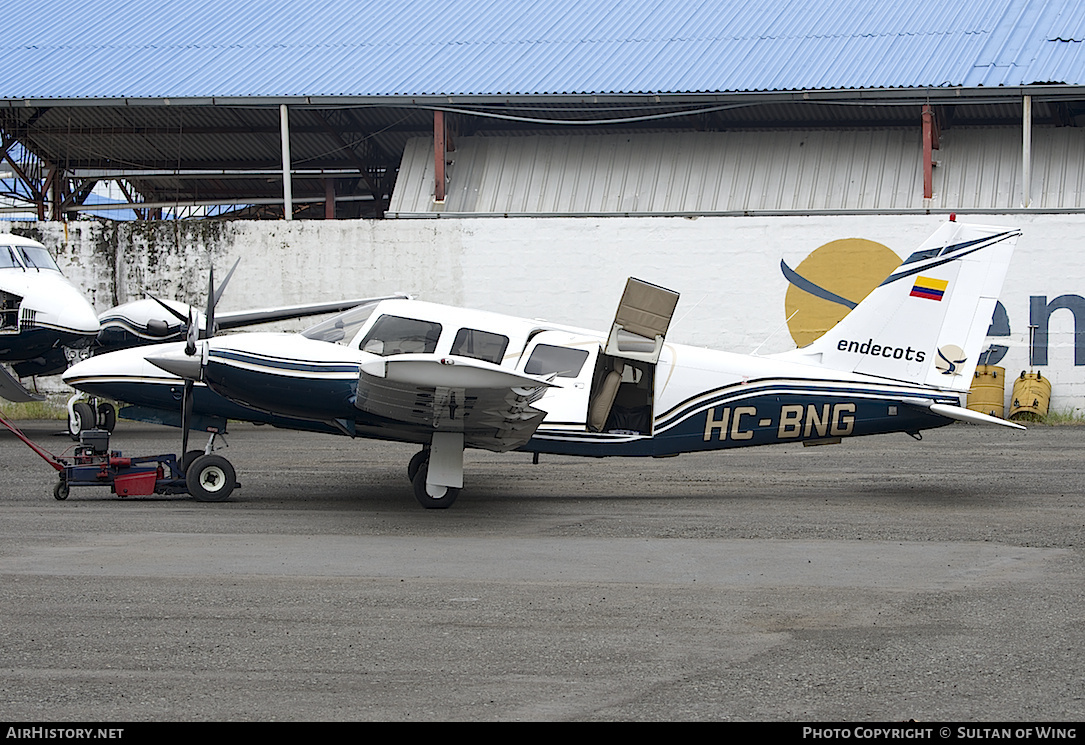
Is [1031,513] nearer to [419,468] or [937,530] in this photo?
[937,530]

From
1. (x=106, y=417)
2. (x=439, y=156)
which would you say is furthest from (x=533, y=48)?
(x=106, y=417)

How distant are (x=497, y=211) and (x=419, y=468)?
567 inches

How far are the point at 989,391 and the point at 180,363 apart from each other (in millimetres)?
14847

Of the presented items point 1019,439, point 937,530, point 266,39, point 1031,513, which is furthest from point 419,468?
point 266,39

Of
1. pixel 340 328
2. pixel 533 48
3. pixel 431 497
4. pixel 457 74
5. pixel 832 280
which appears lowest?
pixel 431 497

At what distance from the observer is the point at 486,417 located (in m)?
10.8

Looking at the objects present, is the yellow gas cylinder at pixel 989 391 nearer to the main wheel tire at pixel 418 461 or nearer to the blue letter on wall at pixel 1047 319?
the blue letter on wall at pixel 1047 319

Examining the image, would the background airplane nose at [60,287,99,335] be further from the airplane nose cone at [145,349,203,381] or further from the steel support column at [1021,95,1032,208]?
the steel support column at [1021,95,1032,208]

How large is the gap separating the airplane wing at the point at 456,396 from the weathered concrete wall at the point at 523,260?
10.8 metres

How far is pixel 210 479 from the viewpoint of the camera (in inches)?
458

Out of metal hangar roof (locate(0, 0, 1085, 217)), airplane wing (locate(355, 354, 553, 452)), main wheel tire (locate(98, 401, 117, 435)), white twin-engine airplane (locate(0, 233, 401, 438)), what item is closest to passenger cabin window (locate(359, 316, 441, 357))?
airplane wing (locate(355, 354, 553, 452))

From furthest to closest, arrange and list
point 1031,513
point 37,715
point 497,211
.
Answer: point 497,211, point 1031,513, point 37,715

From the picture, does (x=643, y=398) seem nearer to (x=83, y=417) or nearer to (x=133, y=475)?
(x=133, y=475)

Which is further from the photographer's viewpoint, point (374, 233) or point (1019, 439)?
point (374, 233)
